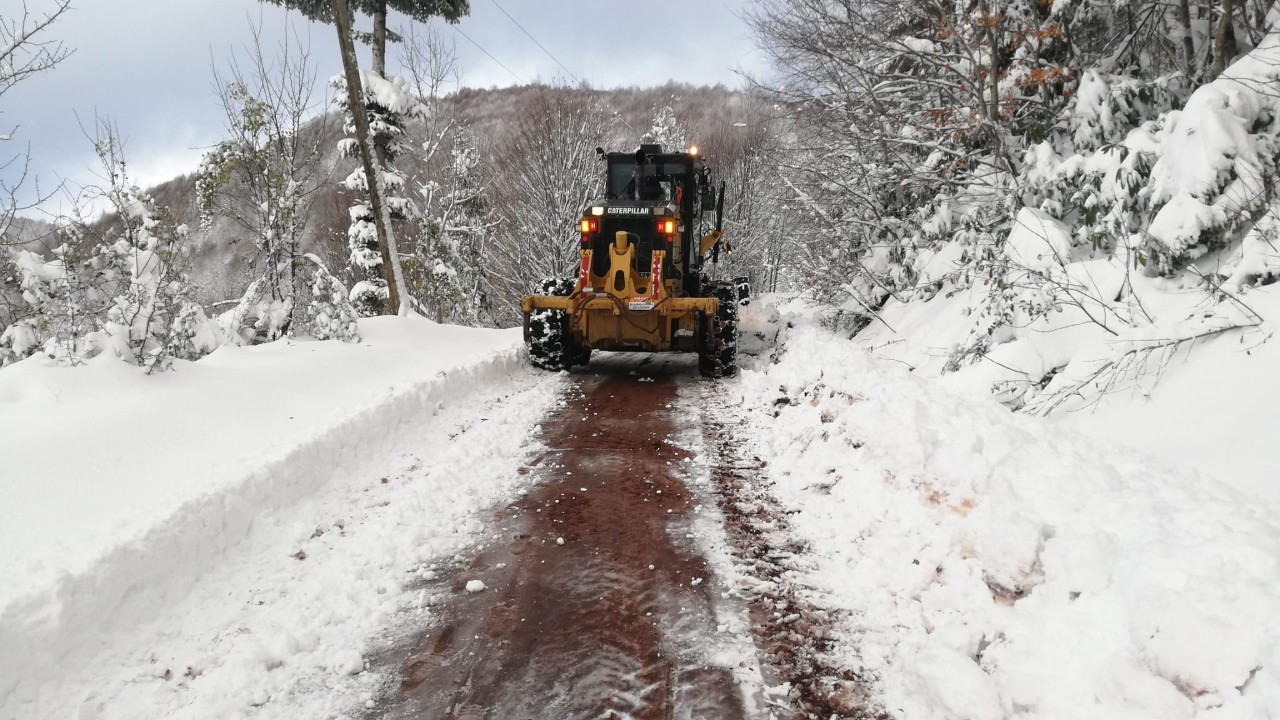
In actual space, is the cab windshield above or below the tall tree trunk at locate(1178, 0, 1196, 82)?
below

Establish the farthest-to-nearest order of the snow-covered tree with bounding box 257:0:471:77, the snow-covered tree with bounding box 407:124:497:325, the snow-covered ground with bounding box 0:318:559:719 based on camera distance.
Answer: the snow-covered tree with bounding box 407:124:497:325 → the snow-covered tree with bounding box 257:0:471:77 → the snow-covered ground with bounding box 0:318:559:719

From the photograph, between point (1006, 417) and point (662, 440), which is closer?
point (1006, 417)

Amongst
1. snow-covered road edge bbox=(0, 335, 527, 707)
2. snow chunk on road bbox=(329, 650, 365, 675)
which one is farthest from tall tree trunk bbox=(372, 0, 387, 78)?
snow chunk on road bbox=(329, 650, 365, 675)

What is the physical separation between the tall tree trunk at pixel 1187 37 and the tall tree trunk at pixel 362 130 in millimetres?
11775

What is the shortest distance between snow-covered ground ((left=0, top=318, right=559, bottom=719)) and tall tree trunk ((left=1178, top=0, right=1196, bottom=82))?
24.2 feet

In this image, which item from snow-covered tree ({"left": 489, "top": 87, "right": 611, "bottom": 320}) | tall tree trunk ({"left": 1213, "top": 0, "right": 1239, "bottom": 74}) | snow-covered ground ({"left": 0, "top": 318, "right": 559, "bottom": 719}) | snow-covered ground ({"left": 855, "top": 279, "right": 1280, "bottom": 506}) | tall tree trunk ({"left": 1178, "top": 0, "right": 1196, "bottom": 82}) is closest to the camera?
snow-covered ground ({"left": 0, "top": 318, "right": 559, "bottom": 719})

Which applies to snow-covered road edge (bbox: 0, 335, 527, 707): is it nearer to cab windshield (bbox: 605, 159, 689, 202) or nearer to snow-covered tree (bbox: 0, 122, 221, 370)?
snow-covered tree (bbox: 0, 122, 221, 370)

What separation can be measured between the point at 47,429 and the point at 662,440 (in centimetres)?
483

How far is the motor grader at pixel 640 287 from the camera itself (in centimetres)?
905

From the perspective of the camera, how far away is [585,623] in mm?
3174

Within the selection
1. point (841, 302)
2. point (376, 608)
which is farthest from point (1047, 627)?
point (841, 302)

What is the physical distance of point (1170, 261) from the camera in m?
5.05

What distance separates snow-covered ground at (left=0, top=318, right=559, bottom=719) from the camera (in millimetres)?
2730

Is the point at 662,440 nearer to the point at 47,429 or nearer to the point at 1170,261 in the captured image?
the point at 1170,261
